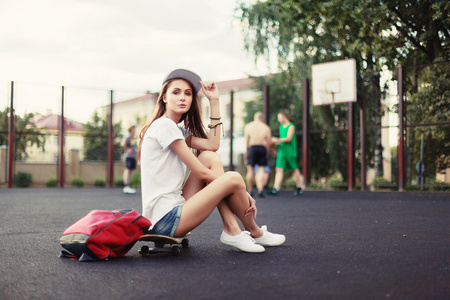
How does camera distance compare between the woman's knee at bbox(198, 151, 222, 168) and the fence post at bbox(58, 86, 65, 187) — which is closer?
the woman's knee at bbox(198, 151, 222, 168)

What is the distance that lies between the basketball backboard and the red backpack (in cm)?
1104

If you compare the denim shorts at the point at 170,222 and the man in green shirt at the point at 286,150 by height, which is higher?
the man in green shirt at the point at 286,150

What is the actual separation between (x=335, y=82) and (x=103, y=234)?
38.7 feet

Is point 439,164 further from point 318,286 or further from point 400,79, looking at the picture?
point 318,286

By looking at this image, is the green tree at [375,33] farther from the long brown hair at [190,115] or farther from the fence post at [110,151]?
the long brown hair at [190,115]

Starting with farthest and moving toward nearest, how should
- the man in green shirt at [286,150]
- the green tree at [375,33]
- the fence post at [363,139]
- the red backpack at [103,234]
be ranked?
the fence post at [363,139] < the green tree at [375,33] < the man in green shirt at [286,150] < the red backpack at [103,234]

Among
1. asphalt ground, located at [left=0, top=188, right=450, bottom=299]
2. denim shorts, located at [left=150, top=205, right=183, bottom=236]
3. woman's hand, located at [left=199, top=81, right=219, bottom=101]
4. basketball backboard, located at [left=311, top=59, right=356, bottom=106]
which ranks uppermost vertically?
basketball backboard, located at [left=311, top=59, right=356, bottom=106]

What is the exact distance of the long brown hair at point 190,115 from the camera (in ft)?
11.7

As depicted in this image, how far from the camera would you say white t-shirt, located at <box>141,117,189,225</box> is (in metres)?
3.31

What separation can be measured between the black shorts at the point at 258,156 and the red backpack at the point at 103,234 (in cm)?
726

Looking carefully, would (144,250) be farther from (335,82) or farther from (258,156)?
(335,82)

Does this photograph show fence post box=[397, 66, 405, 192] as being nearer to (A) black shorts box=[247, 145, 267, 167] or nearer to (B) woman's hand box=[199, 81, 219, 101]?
(A) black shorts box=[247, 145, 267, 167]

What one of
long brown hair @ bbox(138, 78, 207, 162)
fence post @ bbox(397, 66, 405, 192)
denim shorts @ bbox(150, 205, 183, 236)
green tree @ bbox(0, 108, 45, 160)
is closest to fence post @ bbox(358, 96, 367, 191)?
fence post @ bbox(397, 66, 405, 192)

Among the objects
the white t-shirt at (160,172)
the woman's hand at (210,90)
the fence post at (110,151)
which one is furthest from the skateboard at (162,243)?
the fence post at (110,151)
